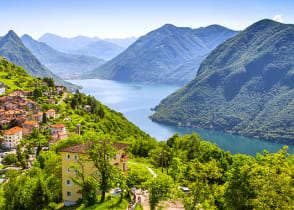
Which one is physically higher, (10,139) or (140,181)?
(140,181)

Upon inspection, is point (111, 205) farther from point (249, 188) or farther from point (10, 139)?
point (10, 139)

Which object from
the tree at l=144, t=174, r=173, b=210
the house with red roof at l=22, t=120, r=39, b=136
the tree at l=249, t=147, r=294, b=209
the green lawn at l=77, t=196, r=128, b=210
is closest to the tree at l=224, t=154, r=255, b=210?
the tree at l=249, t=147, r=294, b=209

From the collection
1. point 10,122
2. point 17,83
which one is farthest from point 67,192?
point 17,83

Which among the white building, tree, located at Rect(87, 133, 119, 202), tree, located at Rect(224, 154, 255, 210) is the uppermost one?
tree, located at Rect(87, 133, 119, 202)

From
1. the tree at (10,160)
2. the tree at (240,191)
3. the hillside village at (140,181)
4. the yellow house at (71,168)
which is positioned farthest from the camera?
the tree at (10,160)

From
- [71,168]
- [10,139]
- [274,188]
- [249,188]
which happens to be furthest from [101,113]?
[274,188]

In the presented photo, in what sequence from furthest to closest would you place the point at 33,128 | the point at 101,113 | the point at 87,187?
the point at 101,113
the point at 33,128
the point at 87,187

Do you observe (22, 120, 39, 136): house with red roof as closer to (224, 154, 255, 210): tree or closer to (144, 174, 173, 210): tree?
(144, 174, 173, 210): tree

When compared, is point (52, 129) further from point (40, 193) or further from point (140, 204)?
point (140, 204)

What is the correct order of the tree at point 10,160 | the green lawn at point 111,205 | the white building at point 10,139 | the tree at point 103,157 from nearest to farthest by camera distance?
the tree at point 103,157
the green lawn at point 111,205
the tree at point 10,160
the white building at point 10,139

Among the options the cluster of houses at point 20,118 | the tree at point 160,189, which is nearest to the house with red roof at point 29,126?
the cluster of houses at point 20,118

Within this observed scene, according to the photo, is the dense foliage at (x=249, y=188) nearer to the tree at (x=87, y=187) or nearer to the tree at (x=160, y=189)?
the tree at (x=160, y=189)
